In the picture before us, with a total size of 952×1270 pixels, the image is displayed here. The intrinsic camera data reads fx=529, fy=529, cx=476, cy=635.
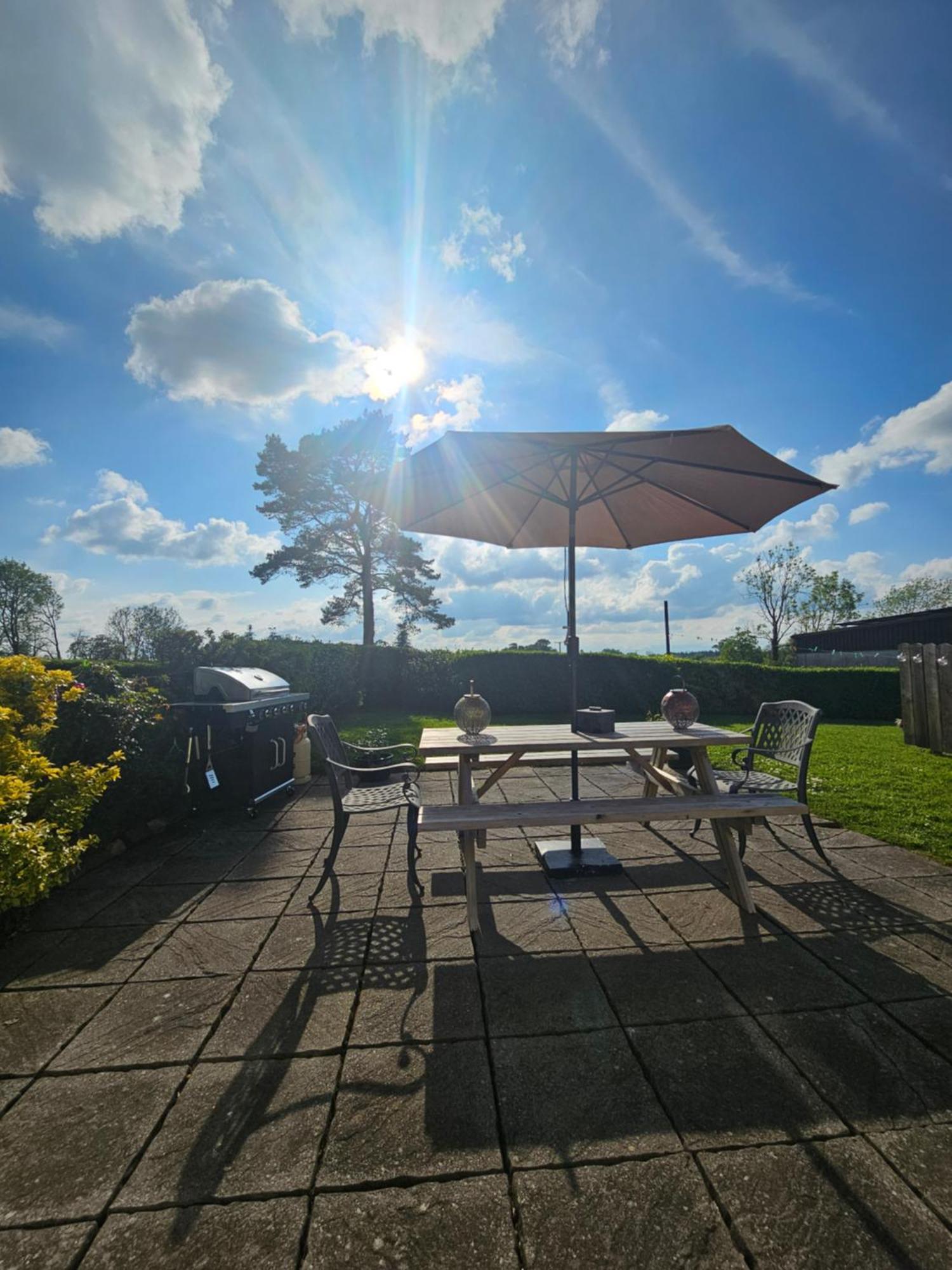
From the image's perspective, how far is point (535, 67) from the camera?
194 inches

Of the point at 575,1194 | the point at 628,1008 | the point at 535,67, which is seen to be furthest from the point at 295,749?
the point at 535,67

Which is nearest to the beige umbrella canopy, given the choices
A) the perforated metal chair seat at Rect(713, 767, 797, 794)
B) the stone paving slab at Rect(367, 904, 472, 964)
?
the perforated metal chair seat at Rect(713, 767, 797, 794)

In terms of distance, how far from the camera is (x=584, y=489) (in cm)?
390

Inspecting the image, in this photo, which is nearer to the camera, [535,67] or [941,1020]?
[941,1020]

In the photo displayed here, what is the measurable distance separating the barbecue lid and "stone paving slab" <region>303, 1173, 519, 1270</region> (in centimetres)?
397

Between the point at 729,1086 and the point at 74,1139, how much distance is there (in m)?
1.89

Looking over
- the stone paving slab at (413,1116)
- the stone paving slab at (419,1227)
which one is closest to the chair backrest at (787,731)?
the stone paving slab at (413,1116)

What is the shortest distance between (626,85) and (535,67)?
2.85ft

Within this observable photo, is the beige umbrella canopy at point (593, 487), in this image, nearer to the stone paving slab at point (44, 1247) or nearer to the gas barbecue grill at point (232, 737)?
the gas barbecue grill at point (232, 737)

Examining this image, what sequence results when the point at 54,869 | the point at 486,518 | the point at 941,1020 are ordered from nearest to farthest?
1. the point at 941,1020
2. the point at 54,869
3. the point at 486,518

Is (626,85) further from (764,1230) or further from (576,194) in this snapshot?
(764,1230)

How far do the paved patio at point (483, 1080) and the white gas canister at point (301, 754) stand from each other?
2755mm

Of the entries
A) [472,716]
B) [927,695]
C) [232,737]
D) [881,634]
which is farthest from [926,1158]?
[881,634]

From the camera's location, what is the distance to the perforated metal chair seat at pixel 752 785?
11.0ft
